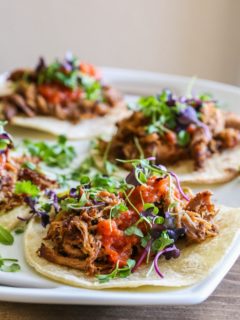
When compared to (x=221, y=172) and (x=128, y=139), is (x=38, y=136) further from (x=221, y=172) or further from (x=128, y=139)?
(x=221, y=172)

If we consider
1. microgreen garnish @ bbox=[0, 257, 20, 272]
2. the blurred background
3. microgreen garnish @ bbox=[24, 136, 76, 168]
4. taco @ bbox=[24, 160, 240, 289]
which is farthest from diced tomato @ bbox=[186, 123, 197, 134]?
the blurred background

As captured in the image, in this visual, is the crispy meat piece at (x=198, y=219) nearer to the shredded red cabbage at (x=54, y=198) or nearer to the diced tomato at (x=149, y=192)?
the diced tomato at (x=149, y=192)

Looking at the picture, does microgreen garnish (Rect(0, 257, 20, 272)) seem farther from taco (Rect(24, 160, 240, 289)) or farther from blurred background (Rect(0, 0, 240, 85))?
blurred background (Rect(0, 0, 240, 85))

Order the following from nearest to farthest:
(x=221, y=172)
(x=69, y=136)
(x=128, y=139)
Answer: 1. (x=221, y=172)
2. (x=128, y=139)
3. (x=69, y=136)

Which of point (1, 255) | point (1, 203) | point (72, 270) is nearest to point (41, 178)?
point (1, 203)

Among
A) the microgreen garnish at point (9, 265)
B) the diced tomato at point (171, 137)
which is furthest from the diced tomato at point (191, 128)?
the microgreen garnish at point (9, 265)
